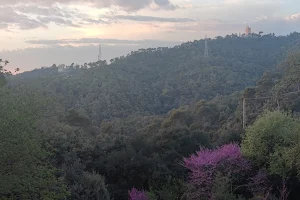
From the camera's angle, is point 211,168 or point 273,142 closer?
point 211,168

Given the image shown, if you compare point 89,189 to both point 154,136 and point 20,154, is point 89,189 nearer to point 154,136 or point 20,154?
point 20,154

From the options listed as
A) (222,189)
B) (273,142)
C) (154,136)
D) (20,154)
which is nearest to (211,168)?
(222,189)

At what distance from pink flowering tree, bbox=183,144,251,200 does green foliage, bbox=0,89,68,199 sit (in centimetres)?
693

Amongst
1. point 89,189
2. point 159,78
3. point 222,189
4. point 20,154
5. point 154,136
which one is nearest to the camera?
point 20,154

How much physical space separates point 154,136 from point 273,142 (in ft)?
36.4

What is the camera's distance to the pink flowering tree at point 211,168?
55.5 ft

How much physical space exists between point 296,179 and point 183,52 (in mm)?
61788

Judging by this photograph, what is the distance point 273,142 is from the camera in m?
18.6

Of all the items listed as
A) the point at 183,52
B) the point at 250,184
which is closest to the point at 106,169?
the point at 250,184

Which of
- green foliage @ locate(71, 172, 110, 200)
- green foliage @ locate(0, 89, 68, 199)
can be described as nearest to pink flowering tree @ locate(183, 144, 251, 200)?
green foliage @ locate(71, 172, 110, 200)

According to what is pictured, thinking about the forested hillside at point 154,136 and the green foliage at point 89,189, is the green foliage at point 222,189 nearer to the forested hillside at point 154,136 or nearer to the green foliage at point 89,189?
the forested hillside at point 154,136

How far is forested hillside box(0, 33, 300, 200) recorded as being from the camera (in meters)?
12.8

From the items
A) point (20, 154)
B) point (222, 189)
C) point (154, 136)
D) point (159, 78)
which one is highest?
point (20, 154)

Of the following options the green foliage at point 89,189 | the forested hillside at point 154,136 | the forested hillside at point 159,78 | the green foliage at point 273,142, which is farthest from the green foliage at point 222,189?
the forested hillside at point 159,78
